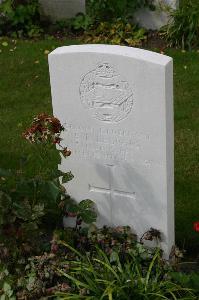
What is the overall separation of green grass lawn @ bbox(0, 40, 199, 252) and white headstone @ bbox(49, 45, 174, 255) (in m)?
0.58

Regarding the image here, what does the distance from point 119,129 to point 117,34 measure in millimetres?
4224

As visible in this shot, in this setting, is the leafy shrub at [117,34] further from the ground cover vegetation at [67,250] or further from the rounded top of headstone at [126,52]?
the rounded top of headstone at [126,52]

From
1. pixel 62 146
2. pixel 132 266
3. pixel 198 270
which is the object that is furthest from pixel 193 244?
pixel 62 146

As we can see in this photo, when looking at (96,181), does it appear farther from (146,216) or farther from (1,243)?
(1,243)

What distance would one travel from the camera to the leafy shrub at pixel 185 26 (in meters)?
7.95

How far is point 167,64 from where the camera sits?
13.2ft

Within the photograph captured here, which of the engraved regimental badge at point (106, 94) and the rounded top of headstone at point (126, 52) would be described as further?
the engraved regimental badge at point (106, 94)

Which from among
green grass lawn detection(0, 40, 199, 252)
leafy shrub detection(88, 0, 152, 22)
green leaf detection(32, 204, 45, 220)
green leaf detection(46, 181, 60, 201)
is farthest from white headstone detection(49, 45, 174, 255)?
leafy shrub detection(88, 0, 152, 22)

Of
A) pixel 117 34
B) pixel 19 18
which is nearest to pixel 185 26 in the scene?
pixel 117 34

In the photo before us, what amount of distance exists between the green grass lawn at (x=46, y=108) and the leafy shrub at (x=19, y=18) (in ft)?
0.95

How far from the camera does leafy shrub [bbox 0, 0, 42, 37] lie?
8734 millimetres

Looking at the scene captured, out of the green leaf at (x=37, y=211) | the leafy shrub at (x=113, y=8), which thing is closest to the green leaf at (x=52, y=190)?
the green leaf at (x=37, y=211)

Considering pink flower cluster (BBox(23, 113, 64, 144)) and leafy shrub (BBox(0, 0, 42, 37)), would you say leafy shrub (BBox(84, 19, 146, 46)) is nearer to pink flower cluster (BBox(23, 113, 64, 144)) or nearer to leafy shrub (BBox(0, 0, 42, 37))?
leafy shrub (BBox(0, 0, 42, 37))

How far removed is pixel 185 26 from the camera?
805 centimetres
